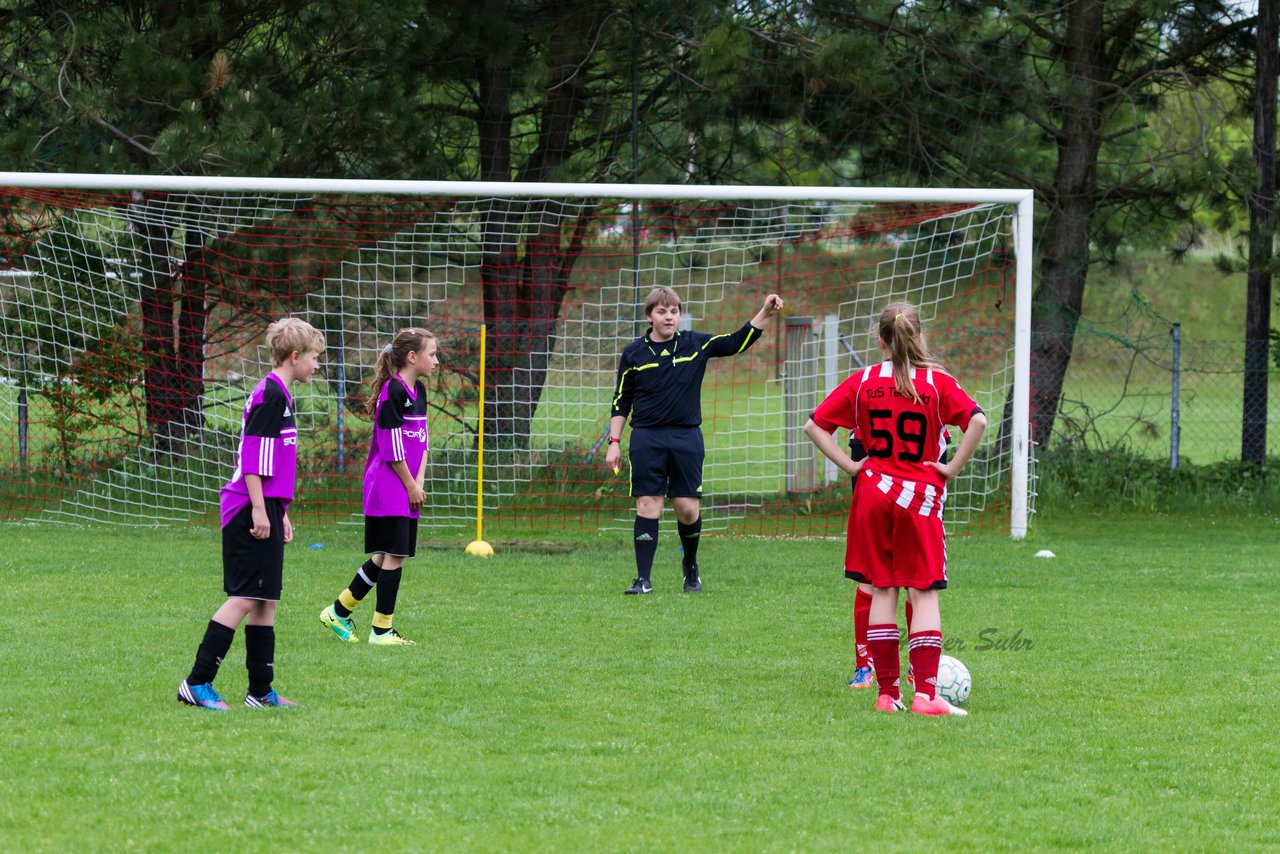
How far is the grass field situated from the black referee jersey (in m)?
1.08

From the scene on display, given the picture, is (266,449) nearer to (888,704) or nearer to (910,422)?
(910,422)

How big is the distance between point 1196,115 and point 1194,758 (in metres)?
10.5

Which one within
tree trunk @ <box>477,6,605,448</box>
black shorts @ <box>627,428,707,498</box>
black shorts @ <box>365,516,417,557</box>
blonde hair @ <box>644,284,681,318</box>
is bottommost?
black shorts @ <box>365,516,417,557</box>

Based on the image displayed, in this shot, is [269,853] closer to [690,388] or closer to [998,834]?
[998,834]

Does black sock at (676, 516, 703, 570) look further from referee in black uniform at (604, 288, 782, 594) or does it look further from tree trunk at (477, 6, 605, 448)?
tree trunk at (477, 6, 605, 448)

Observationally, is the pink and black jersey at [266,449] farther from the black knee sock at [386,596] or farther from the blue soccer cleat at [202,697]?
the black knee sock at [386,596]

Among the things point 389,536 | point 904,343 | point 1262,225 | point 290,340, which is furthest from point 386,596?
point 1262,225

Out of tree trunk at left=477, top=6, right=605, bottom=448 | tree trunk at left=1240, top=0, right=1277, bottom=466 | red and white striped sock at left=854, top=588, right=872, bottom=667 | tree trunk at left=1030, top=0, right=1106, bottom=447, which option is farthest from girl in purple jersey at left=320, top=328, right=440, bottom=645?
tree trunk at left=1240, top=0, right=1277, bottom=466

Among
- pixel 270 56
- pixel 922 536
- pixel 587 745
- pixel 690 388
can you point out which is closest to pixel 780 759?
pixel 587 745

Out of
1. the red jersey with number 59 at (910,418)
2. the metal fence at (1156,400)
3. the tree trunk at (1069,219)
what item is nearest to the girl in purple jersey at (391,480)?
the red jersey with number 59 at (910,418)

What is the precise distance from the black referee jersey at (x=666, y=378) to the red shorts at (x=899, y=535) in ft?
9.97

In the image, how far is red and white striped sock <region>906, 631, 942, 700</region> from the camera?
5.33 metres

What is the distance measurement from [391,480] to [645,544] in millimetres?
2193

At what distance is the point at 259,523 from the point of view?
5.13 metres
